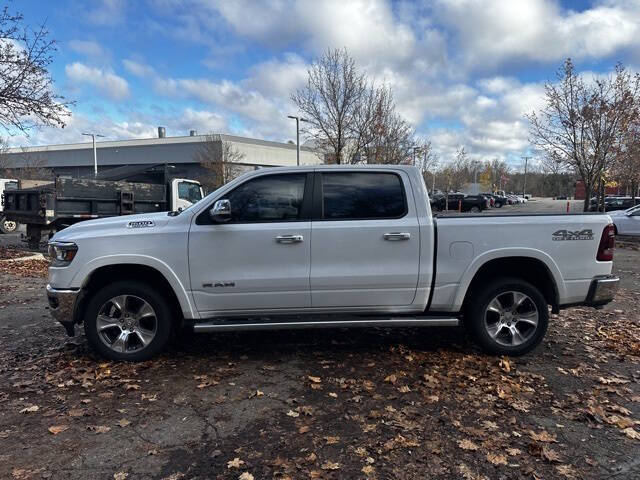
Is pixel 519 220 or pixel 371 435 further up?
pixel 519 220

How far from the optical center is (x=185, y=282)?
4.69 meters

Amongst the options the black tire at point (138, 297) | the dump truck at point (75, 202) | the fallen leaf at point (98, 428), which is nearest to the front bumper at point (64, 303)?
the black tire at point (138, 297)

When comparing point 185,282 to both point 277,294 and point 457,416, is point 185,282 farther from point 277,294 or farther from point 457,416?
point 457,416

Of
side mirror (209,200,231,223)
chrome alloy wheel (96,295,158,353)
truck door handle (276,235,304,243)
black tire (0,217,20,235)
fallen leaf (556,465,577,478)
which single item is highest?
side mirror (209,200,231,223)

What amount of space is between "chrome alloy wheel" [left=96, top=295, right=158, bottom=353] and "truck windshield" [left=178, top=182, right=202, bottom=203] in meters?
12.3

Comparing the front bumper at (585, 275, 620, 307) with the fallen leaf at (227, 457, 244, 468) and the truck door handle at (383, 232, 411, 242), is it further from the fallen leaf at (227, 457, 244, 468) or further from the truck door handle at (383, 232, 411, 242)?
the fallen leaf at (227, 457, 244, 468)

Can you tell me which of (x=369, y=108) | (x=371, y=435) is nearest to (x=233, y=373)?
(x=371, y=435)

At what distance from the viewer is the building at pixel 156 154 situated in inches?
2608

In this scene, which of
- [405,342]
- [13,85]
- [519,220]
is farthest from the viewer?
[13,85]

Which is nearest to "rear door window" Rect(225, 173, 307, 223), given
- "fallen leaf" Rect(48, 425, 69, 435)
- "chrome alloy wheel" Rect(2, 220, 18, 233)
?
"fallen leaf" Rect(48, 425, 69, 435)

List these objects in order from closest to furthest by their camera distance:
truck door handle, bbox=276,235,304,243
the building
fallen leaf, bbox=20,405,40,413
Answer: fallen leaf, bbox=20,405,40,413, truck door handle, bbox=276,235,304,243, the building

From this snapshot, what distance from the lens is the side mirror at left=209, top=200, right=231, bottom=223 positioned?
4.57m

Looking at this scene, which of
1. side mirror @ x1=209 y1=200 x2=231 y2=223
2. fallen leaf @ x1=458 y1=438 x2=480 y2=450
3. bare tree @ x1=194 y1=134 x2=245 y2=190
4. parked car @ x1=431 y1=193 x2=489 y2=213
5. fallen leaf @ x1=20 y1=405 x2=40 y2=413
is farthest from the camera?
parked car @ x1=431 y1=193 x2=489 y2=213

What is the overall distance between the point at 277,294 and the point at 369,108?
19700 mm
